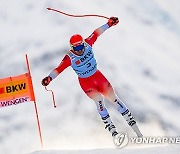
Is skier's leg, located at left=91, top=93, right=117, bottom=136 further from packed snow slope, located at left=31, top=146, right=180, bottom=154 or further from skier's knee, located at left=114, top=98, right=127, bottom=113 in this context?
packed snow slope, located at left=31, top=146, right=180, bottom=154

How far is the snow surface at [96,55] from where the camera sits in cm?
2081

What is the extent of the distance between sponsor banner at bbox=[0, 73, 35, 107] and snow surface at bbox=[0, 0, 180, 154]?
559 centimetres

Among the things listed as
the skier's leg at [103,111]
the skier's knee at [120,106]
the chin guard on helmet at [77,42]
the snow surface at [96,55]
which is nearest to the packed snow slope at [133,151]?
the skier's leg at [103,111]

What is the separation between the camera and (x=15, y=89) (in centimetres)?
1125

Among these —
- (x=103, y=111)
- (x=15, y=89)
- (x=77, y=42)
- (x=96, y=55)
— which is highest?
(x=96, y=55)

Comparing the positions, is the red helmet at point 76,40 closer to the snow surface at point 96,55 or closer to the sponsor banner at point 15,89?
the sponsor banner at point 15,89

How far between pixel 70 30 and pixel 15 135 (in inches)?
260

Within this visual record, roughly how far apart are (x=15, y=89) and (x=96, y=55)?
1304 centimetres

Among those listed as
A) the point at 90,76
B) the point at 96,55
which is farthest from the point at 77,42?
the point at 96,55

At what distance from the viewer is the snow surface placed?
20812 millimetres

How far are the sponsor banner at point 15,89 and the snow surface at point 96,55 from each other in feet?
18.4

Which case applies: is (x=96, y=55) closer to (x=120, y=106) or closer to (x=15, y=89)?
(x=15, y=89)

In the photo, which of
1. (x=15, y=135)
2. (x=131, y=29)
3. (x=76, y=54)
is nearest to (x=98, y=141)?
(x=76, y=54)

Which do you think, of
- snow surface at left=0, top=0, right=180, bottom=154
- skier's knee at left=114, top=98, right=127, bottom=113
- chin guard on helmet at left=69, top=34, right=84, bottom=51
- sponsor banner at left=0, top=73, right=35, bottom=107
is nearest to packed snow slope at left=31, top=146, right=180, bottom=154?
skier's knee at left=114, top=98, right=127, bottom=113
